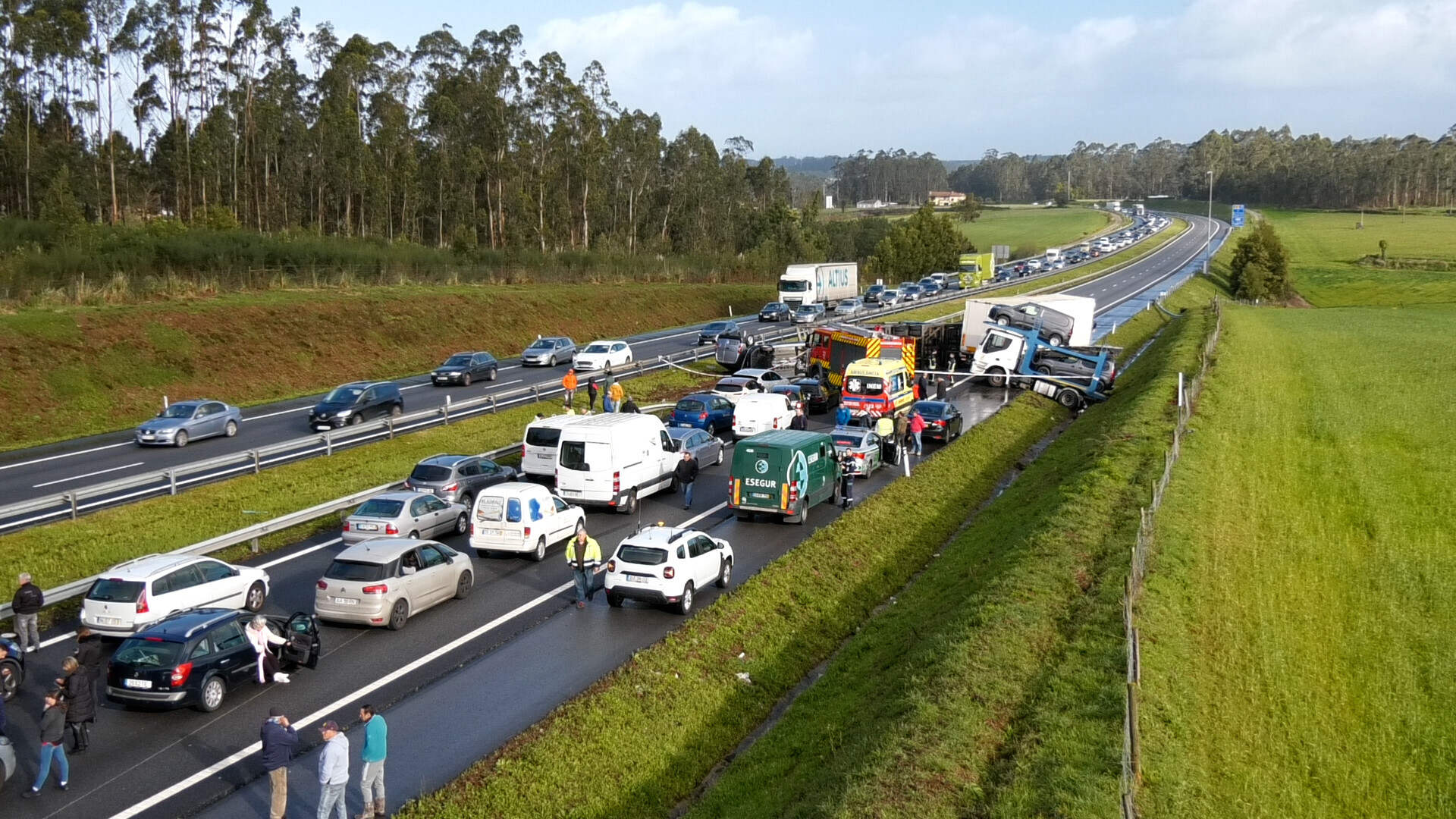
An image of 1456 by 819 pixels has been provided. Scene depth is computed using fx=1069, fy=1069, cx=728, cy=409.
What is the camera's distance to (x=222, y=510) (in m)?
24.0

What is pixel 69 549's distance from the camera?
20.8 m

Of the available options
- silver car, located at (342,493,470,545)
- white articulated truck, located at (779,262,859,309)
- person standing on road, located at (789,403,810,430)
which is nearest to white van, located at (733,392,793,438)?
person standing on road, located at (789,403,810,430)

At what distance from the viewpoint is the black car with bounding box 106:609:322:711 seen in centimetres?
1436

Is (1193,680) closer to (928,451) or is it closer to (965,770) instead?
(965,770)

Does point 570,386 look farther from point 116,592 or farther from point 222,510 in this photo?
point 116,592

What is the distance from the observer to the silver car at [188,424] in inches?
1280

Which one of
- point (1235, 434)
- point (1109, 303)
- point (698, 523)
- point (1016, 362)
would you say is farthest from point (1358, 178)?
point (698, 523)

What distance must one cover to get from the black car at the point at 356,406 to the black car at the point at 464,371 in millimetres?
7820

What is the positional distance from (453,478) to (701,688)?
36.9ft

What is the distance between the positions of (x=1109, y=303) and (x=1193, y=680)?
6920 centimetres

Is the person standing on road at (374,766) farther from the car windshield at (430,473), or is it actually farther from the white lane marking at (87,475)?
the white lane marking at (87,475)

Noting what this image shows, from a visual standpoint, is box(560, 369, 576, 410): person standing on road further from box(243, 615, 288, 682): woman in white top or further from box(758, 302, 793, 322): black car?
box(758, 302, 793, 322): black car

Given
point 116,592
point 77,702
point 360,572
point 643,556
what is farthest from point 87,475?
point 643,556

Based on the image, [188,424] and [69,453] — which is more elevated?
[188,424]
